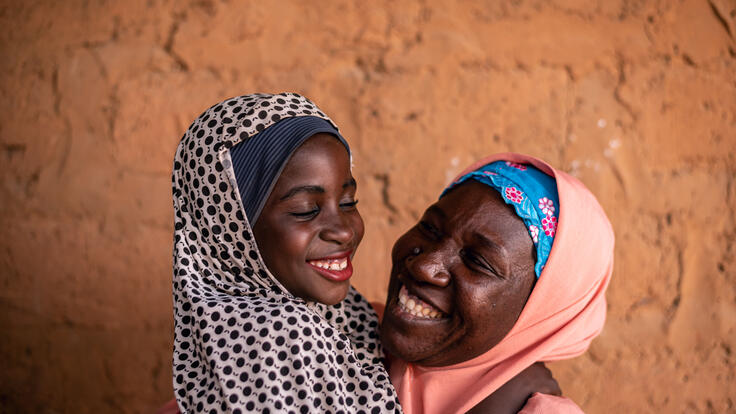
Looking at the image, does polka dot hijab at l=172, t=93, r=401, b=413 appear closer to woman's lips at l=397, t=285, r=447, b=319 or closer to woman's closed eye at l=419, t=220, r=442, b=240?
woman's lips at l=397, t=285, r=447, b=319

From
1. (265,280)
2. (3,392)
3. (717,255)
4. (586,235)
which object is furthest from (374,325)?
(3,392)

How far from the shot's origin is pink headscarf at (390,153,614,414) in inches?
64.8

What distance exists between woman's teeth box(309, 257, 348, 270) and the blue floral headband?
1.59 feet

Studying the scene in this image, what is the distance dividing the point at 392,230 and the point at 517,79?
0.88m

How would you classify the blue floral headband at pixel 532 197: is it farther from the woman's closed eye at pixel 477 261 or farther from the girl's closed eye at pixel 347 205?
the girl's closed eye at pixel 347 205

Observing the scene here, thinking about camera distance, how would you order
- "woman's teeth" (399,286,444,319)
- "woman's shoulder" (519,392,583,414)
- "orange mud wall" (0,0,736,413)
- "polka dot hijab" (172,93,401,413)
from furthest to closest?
"orange mud wall" (0,0,736,413) < "woman's teeth" (399,286,444,319) < "woman's shoulder" (519,392,583,414) < "polka dot hijab" (172,93,401,413)

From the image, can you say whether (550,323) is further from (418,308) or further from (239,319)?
(239,319)

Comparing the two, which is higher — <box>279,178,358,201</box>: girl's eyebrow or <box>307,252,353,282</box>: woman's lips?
<box>279,178,358,201</box>: girl's eyebrow

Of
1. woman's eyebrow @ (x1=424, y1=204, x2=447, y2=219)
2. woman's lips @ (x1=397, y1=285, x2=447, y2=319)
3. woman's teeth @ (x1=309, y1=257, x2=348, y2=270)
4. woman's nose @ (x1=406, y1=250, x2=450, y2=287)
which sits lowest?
woman's lips @ (x1=397, y1=285, x2=447, y2=319)

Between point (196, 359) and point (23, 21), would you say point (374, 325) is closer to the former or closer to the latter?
point (196, 359)

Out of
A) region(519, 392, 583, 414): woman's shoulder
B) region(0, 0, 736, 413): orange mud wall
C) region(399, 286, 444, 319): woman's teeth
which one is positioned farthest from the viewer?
region(0, 0, 736, 413): orange mud wall

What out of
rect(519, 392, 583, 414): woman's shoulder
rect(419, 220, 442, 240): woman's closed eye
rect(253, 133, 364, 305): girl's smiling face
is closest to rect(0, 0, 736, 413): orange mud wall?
rect(419, 220, 442, 240): woman's closed eye

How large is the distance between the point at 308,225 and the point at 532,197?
669mm

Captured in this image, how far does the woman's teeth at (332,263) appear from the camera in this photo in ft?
5.34
